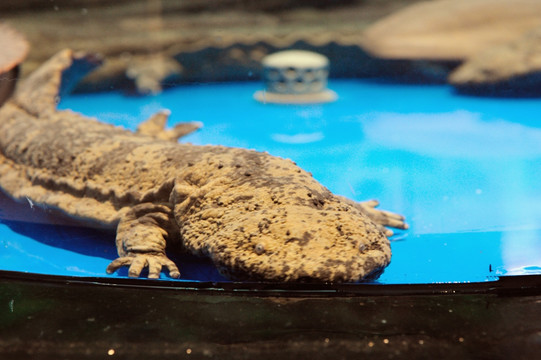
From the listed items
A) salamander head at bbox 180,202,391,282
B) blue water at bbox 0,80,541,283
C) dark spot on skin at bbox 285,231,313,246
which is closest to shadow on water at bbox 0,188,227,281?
blue water at bbox 0,80,541,283

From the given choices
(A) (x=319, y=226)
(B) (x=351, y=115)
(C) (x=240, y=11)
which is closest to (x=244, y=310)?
(A) (x=319, y=226)

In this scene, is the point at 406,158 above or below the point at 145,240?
above

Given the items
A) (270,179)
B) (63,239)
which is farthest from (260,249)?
(63,239)

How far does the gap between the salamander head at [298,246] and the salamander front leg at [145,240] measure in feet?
0.65

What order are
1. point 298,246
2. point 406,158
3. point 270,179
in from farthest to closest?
1. point 406,158
2. point 270,179
3. point 298,246

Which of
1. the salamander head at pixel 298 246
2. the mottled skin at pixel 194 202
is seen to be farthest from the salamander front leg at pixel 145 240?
the salamander head at pixel 298 246

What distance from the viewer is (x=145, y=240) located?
2.04 meters

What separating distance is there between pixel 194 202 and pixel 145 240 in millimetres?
227

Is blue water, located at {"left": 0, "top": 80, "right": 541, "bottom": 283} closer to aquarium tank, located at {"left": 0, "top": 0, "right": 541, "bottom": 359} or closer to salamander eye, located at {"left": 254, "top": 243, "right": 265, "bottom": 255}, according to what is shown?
aquarium tank, located at {"left": 0, "top": 0, "right": 541, "bottom": 359}

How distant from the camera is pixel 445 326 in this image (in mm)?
1493

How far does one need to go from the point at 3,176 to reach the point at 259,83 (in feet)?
5.73

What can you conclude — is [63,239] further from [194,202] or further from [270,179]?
[270,179]

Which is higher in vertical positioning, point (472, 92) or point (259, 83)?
point (259, 83)

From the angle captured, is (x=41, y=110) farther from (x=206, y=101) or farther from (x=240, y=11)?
(x=240, y=11)
